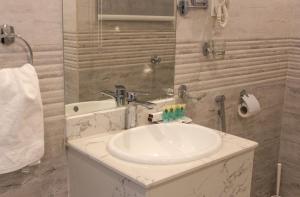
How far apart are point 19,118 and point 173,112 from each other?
780 mm

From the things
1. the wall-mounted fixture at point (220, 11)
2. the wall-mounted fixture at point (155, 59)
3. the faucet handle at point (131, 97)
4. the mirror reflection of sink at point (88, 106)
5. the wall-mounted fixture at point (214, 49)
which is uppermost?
the wall-mounted fixture at point (220, 11)

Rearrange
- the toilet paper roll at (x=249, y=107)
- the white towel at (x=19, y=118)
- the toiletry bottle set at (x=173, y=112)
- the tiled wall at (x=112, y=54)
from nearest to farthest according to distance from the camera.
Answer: the white towel at (x=19, y=118) < the tiled wall at (x=112, y=54) < the toiletry bottle set at (x=173, y=112) < the toilet paper roll at (x=249, y=107)

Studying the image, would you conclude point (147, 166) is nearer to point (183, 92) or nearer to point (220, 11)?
point (183, 92)

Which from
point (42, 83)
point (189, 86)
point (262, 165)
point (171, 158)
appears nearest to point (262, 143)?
point (262, 165)

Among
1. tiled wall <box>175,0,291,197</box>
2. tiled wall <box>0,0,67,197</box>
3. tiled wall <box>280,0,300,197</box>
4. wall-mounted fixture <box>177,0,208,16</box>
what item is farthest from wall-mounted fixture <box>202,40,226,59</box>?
tiled wall <box>0,0,67,197</box>

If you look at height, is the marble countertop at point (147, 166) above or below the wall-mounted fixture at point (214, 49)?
below

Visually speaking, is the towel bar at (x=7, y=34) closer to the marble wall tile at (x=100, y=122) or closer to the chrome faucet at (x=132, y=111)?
the marble wall tile at (x=100, y=122)

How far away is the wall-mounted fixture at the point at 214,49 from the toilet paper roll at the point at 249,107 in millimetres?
315

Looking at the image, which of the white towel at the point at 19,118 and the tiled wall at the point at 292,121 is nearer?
the white towel at the point at 19,118

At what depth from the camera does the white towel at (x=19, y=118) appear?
1152 millimetres

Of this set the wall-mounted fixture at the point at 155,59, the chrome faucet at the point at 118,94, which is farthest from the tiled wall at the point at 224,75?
the chrome faucet at the point at 118,94

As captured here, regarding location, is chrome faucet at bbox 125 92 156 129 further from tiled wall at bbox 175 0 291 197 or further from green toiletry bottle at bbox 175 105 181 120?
tiled wall at bbox 175 0 291 197

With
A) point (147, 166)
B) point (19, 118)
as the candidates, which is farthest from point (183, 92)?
point (19, 118)

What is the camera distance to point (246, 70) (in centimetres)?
217
